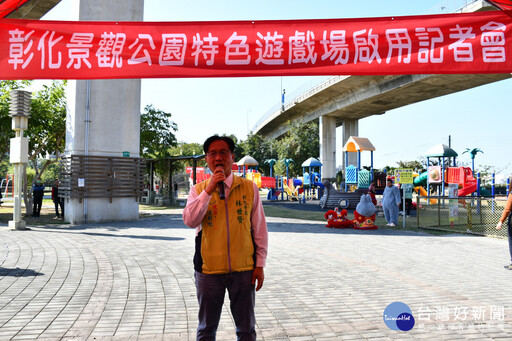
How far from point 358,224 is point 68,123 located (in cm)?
1065

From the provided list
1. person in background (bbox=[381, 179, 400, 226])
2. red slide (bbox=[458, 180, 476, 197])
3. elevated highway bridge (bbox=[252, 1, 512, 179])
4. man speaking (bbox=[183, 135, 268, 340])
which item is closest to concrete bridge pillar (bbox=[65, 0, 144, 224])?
person in background (bbox=[381, 179, 400, 226])

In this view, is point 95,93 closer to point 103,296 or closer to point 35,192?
point 35,192

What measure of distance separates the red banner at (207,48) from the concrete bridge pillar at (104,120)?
34.0 ft

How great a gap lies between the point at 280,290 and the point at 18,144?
1070 cm

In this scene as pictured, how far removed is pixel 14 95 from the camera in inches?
468

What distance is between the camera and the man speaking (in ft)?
8.56

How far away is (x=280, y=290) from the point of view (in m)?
5.30

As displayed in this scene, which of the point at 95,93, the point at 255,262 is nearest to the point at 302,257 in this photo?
the point at 255,262

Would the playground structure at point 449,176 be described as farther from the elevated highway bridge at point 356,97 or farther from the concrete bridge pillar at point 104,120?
the concrete bridge pillar at point 104,120

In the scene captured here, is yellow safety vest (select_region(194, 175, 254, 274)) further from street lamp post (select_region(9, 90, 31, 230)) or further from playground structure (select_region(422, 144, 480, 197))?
playground structure (select_region(422, 144, 480, 197))

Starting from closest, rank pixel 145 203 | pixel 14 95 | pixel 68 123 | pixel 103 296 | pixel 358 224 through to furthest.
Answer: pixel 103 296
pixel 14 95
pixel 358 224
pixel 68 123
pixel 145 203

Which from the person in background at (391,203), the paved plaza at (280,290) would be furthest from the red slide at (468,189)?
the paved plaza at (280,290)

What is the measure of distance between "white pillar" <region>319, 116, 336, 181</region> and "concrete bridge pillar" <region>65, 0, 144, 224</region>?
3082 centimetres

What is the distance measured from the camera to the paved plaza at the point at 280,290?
383 centimetres
